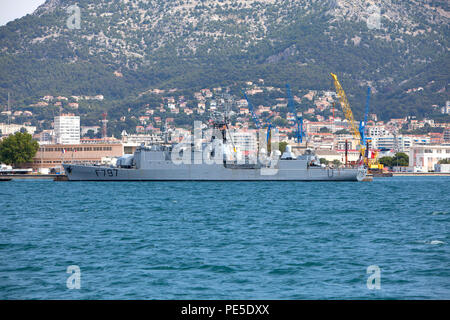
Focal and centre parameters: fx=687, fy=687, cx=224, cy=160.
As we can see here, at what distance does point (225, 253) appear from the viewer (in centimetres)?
2211

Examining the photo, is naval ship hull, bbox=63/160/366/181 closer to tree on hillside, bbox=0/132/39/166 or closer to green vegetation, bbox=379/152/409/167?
tree on hillside, bbox=0/132/39/166

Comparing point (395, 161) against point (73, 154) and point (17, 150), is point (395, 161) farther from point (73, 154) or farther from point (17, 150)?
point (17, 150)

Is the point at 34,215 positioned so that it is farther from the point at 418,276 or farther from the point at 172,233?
the point at 418,276

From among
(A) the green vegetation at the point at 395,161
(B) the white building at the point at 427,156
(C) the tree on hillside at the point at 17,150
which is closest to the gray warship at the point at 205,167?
(C) the tree on hillside at the point at 17,150

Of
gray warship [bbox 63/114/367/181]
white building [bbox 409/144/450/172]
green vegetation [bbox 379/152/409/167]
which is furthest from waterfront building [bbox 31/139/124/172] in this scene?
white building [bbox 409/144/450/172]

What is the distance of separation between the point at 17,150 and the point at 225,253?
12118cm

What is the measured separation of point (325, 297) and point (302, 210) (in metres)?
25.7

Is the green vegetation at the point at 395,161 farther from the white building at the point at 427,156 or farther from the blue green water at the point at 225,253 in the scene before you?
the blue green water at the point at 225,253

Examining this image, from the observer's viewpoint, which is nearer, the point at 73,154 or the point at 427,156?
the point at 73,154

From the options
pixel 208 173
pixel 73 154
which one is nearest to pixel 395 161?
pixel 73 154

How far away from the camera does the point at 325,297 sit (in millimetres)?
15156

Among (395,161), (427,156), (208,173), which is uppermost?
(427,156)

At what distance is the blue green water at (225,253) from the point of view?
52.7 ft

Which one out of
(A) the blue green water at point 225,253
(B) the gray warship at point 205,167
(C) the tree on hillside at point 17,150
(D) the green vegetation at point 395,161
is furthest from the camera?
(D) the green vegetation at point 395,161
